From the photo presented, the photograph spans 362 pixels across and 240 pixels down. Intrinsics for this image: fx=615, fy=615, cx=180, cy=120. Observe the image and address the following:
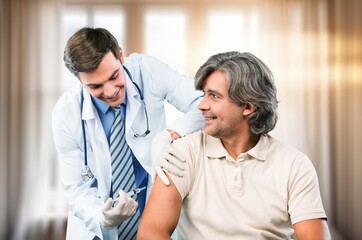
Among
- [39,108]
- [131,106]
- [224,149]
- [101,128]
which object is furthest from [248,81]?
[39,108]

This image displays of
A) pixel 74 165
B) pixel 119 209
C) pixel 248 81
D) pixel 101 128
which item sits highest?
pixel 248 81

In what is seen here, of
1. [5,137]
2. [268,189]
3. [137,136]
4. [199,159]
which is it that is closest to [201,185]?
[199,159]

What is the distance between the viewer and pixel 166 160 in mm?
1867

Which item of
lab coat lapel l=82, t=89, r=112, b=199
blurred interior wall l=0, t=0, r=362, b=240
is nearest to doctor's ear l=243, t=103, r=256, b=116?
lab coat lapel l=82, t=89, r=112, b=199

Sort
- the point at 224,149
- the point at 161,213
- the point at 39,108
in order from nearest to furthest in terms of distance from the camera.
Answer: the point at 161,213, the point at 224,149, the point at 39,108

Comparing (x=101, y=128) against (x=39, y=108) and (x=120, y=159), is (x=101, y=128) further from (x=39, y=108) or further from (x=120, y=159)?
(x=39, y=108)

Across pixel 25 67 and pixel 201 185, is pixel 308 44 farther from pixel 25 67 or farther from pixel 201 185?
pixel 201 185

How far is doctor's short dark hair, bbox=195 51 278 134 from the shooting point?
6.20 feet

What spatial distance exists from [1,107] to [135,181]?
2976 millimetres

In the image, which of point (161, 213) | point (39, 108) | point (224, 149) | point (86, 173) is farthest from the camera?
point (39, 108)

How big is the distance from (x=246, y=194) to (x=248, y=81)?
35 centimetres

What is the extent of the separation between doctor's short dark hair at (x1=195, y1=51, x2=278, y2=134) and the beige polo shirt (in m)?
0.12

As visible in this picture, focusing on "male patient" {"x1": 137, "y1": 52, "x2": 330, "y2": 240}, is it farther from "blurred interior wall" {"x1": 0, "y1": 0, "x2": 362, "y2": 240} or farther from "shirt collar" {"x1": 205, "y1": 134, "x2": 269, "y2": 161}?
"blurred interior wall" {"x1": 0, "y1": 0, "x2": 362, "y2": 240}

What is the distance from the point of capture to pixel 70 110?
2086 millimetres
